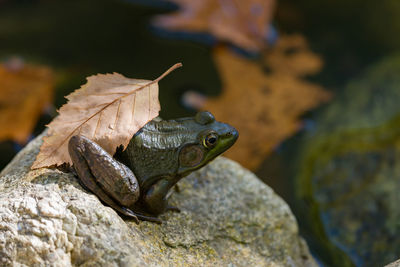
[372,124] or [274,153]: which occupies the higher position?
[372,124]

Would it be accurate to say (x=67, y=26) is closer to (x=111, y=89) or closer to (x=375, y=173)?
(x=111, y=89)

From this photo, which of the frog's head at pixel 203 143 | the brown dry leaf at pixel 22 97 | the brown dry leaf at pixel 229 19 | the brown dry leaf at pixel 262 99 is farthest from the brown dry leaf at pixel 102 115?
the brown dry leaf at pixel 229 19

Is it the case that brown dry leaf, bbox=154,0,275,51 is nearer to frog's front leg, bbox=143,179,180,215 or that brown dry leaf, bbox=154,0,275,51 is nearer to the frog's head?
the frog's head

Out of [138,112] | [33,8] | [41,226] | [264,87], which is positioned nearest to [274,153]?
[264,87]

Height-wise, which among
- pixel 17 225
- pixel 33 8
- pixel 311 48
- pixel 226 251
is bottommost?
pixel 226 251

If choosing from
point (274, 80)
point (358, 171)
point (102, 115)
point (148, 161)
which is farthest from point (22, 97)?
point (358, 171)

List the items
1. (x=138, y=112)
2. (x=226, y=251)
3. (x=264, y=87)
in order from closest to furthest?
(x=138, y=112) → (x=226, y=251) → (x=264, y=87)

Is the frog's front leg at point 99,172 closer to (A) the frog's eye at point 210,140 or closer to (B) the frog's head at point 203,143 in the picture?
(B) the frog's head at point 203,143

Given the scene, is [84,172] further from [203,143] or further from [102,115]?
[203,143]
